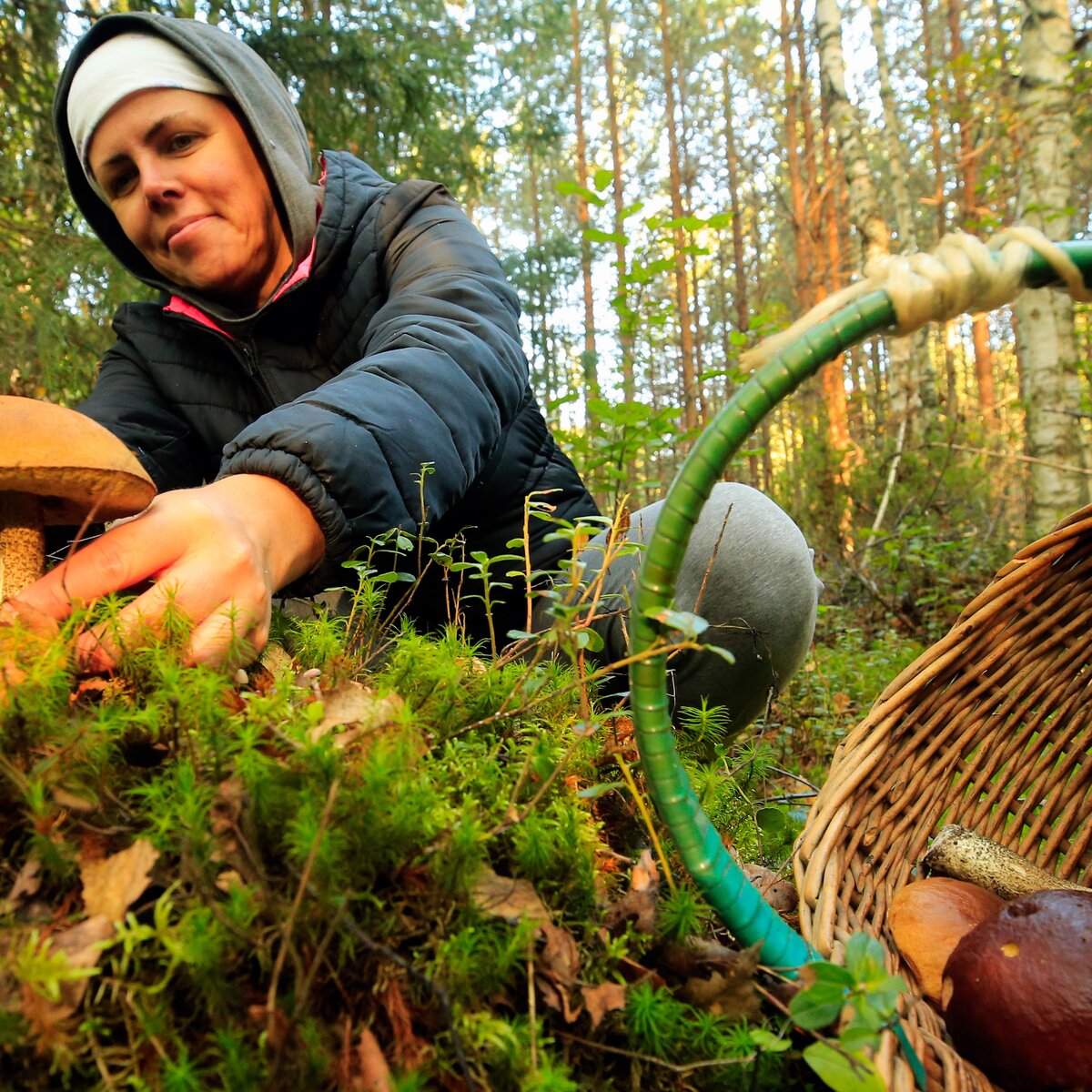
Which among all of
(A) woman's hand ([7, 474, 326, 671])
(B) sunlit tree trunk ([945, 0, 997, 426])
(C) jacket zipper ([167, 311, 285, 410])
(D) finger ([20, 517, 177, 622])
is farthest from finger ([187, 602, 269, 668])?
(B) sunlit tree trunk ([945, 0, 997, 426])

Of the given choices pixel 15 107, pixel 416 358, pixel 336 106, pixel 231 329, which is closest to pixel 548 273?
pixel 336 106

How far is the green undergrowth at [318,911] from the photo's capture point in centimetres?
72

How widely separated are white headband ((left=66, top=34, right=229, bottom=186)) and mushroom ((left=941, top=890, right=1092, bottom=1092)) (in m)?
3.06

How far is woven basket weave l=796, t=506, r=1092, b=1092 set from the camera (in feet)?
4.53

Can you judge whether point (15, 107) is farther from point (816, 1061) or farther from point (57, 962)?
point (816, 1061)

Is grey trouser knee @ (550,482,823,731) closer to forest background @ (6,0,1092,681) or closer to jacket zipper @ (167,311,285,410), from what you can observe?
forest background @ (6,0,1092,681)

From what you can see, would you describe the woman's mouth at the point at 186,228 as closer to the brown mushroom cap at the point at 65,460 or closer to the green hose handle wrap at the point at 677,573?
the brown mushroom cap at the point at 65,460

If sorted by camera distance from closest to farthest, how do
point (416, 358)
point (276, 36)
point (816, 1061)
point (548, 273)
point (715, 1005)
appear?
point (816, 1061)
point (715, 1005)
point (416, 358)
point (276, 36)
point (548, 273)

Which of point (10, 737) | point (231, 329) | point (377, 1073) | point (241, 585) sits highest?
point (231, 329)

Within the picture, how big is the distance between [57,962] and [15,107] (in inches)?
241

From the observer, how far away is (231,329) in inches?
106

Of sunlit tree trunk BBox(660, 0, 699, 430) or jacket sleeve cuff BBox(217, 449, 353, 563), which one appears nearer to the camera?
jacket sleeve cuff BBox(217, 449, 353, 563)

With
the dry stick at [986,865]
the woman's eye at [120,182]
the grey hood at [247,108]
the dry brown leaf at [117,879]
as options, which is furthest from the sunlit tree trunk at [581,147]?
the dry brown leaf at [117,879]

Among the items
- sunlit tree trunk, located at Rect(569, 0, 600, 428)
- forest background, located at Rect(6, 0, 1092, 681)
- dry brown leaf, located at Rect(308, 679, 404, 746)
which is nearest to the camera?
dry brown leaf, located at Rect(308, 679, 404, 746)
